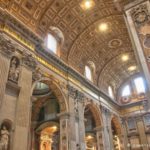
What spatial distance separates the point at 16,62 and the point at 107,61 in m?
11.3

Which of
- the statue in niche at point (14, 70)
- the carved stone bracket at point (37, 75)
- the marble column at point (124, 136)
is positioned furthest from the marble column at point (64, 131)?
the marble column at point (124, 136)

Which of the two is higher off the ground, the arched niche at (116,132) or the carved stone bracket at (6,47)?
the carved stone bracket at (6,47)

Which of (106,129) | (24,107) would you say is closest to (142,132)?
(106,129)

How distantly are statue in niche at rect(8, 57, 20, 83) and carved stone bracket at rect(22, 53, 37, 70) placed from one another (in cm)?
40

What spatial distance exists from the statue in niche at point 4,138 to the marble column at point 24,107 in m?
0.33

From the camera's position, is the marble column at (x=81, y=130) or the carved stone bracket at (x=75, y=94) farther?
the carved stone bracket at (x=75, y=94)

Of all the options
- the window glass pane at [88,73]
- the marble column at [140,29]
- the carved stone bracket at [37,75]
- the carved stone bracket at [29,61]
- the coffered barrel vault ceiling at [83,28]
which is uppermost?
the coffered barrel vault ceiling at [83,28]

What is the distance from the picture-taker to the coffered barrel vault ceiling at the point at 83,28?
1227 centimetres

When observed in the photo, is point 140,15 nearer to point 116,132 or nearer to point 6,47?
point 6,47

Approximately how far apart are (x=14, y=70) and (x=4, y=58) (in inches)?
28.7

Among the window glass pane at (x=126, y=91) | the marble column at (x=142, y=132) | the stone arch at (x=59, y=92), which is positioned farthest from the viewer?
the window glass pane at (x=126, y=91)

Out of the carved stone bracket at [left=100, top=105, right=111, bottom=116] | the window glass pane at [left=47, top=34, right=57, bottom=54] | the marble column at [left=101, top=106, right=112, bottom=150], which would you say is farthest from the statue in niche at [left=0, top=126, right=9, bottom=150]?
the carved stone bracket at [left=100, top=105, right=111, bottom=116]

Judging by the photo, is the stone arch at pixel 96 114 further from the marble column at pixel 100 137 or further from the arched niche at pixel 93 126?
the marble column at pixel 100 137

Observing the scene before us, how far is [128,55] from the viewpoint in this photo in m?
20.0
